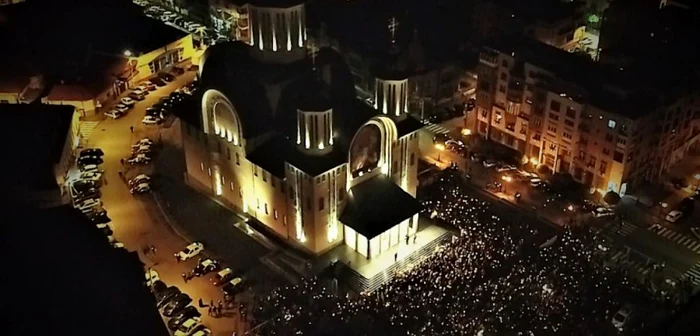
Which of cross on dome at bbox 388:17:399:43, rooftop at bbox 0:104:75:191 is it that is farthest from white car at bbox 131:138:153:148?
cross on dome at bbox 388:17:399:43

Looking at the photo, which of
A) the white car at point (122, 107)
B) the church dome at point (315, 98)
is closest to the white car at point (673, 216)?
the church dome at point (315, 98)

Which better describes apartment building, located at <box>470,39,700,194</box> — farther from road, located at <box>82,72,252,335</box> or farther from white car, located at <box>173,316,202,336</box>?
white car, located at <box>173,316,202,336</box>

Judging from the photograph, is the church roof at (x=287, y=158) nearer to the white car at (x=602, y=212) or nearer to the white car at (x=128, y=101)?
the white car at (x=602, y=212)

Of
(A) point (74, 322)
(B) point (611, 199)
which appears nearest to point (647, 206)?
(B) point (611, 199)

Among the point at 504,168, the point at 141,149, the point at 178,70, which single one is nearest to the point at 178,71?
the point at 178,70

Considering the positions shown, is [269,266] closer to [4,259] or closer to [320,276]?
[320,276]

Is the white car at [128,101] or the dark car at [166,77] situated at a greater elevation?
the dark car at [166,77]
